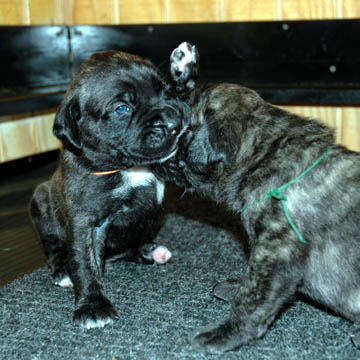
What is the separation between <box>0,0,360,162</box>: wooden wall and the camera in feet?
12.6

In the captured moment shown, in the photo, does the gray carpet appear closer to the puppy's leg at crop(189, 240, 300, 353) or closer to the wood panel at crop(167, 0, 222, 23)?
the puppy's leg at crop(189, 240, 300, 353)

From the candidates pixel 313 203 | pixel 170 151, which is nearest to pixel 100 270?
pixel 170 151

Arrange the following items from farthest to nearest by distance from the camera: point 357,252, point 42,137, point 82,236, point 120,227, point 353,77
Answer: point 42,137, point 353,77, point 120,227, point 82,236, point 357,252

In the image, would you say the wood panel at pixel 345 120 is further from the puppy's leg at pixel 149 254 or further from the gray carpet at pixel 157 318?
the puppy's leg at pixel 149 254

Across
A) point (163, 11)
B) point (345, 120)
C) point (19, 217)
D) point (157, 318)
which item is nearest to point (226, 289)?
point (157, 318)

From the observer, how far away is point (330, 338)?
7.26 feet

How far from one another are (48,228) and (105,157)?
607mm

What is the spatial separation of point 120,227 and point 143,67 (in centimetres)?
76

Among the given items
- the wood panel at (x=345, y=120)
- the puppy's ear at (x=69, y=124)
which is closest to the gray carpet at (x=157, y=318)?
the puppy's ear at (x=69, y=124)

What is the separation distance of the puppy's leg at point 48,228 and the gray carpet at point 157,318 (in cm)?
10

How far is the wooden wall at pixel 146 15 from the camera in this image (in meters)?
3.83

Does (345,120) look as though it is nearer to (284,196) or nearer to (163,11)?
(163,11)

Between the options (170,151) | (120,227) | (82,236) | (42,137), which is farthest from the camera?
(42,137)

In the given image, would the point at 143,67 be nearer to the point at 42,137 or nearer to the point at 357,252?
the point at 357,252
